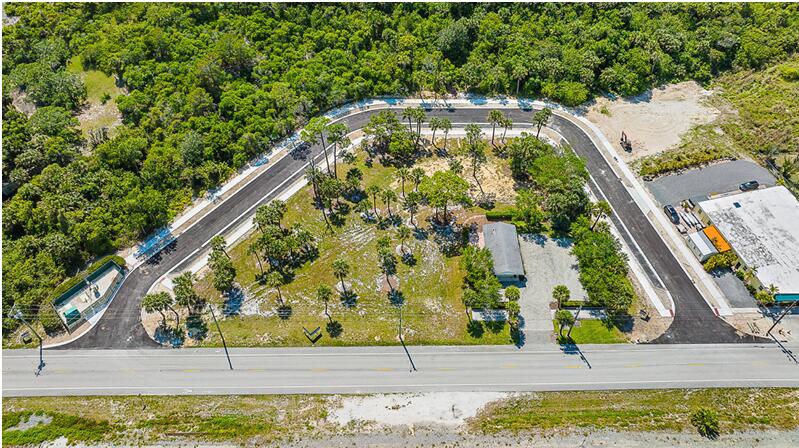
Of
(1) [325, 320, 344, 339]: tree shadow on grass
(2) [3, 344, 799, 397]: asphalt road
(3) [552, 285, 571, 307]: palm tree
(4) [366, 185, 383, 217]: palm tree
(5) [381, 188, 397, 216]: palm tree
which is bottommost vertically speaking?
(2) [3, 344, 799, 397]: asphalt road

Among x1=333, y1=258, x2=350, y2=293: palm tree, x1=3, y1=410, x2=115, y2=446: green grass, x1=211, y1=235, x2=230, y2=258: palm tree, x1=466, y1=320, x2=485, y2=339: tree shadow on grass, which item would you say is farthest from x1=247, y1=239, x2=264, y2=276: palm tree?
x1=466, y1=320, x2=485, y2=339: tree shadow on grass

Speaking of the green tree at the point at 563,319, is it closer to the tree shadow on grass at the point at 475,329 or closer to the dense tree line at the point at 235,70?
the tree shadow on grass at the point at 475,329

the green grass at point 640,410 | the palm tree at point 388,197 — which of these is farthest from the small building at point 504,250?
the green grass at point 640,410

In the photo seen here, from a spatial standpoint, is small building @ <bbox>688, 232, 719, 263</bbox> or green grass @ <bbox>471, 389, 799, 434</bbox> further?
small building @ <bbox>688, 232, 719, 263</bbox>

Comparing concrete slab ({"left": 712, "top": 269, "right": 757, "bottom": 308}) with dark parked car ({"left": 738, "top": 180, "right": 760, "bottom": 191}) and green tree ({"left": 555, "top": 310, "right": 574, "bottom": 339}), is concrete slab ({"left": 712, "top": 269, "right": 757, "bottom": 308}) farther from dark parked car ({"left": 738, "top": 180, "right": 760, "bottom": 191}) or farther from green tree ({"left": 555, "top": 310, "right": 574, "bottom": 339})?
green tree ({"left": 555, "top": 310, "right": 574, "bottom": 339})

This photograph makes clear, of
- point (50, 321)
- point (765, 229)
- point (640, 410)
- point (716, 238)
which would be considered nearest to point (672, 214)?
point (716, 238)

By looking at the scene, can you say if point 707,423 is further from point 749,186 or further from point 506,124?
point 506,124
